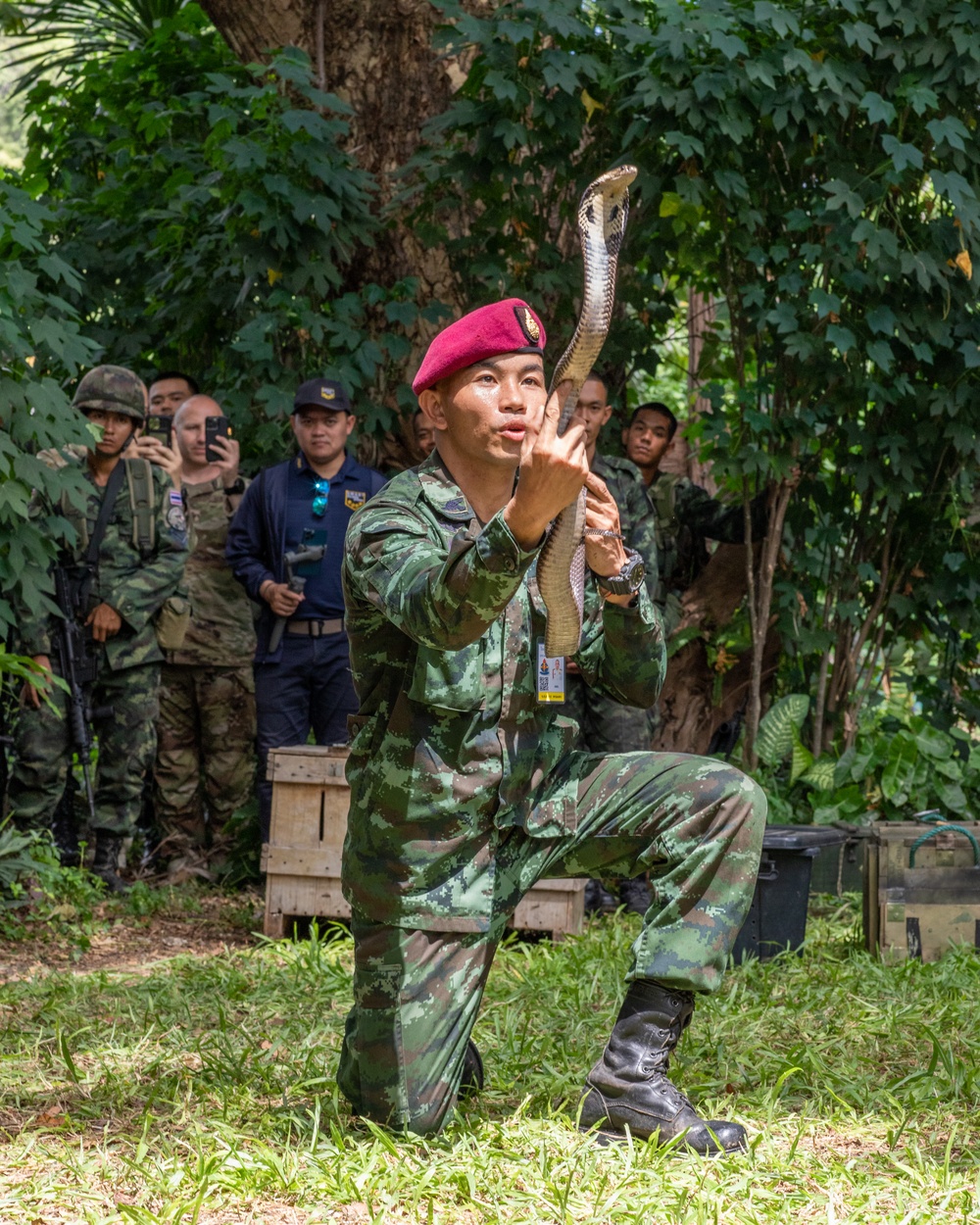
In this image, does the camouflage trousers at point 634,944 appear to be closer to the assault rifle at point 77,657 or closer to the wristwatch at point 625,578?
the wristwatch at point 625,578

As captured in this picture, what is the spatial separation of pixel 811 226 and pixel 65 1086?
189 inches

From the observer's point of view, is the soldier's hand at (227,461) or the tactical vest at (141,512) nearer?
the tactical vest at (141,512)

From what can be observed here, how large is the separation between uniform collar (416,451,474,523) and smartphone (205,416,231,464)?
3.61 m

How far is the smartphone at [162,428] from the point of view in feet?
22.6

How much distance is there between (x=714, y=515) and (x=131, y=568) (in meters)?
2.68

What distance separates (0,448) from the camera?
5.16 m

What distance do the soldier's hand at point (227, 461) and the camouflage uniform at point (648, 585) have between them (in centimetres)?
174

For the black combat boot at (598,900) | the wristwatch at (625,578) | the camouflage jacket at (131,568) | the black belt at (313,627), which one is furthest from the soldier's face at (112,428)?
the wristwatch at (625,578)

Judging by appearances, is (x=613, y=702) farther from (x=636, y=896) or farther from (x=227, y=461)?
(x=227, y=461)

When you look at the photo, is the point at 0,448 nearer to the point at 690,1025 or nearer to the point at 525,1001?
the point at 525,1001

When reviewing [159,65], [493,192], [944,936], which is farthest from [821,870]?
[159,65]

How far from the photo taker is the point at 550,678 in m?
3.13

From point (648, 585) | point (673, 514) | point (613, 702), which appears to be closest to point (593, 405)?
point (648, 585)

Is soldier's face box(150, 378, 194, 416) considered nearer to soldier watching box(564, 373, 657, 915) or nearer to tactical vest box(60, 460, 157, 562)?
tactical vest box(60, 460, 157, 562)
